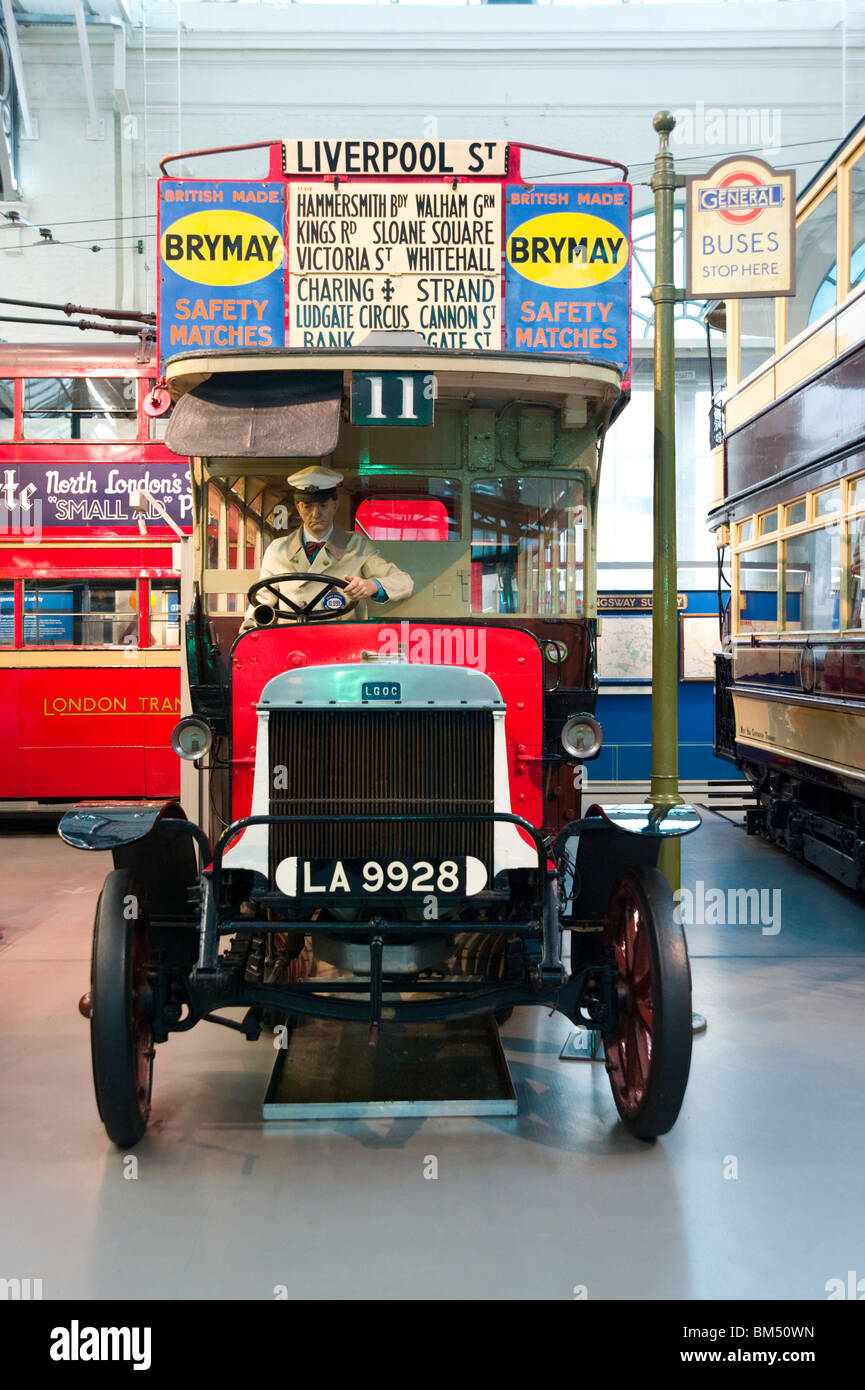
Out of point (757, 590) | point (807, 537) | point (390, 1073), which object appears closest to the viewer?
point (390, 1073)

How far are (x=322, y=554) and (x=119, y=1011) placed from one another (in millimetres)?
2032

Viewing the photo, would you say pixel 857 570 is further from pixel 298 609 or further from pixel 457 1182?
pixel 457 1182

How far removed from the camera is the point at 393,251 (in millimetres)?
4777

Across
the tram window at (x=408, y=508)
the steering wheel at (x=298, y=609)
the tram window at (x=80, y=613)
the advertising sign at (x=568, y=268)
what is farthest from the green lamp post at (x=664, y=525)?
the tram window at (x=80, y=613)

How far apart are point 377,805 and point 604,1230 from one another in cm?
126

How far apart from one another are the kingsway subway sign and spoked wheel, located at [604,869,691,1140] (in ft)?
7.96

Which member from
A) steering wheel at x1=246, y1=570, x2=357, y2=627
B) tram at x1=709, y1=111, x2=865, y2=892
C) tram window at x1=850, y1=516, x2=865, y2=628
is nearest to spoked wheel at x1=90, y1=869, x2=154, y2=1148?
steering wheel at x1=246, y1=570, x2=357, y2=627

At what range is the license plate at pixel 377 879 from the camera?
318 cm

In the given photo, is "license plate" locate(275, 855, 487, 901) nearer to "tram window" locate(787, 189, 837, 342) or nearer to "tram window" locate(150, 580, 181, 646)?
"tram window" locate(787, 189, 837, 342)

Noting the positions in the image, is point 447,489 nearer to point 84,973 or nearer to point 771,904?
point 84,973

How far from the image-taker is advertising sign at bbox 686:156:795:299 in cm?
446

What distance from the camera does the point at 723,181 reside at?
4488 mm
